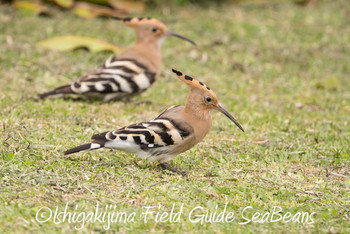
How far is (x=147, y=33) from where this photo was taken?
6531 mm

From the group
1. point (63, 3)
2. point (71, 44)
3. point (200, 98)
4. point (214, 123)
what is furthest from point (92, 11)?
point (200, 98)

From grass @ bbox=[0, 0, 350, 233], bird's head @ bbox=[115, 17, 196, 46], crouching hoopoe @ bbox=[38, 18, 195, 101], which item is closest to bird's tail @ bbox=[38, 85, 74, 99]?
crouching hoopoe @ bbox=[38, 18, 195, 101]

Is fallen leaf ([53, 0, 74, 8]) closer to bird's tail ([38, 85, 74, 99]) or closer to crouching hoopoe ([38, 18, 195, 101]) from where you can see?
crouching hoopoe ([38, 18, 195, 101])

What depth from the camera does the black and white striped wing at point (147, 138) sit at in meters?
4.03

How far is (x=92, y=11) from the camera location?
9109 mm

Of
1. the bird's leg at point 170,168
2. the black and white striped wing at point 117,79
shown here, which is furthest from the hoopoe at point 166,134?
the black and white striped wing at point 117,79

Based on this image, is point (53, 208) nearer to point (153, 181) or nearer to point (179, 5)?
point (153, 181)

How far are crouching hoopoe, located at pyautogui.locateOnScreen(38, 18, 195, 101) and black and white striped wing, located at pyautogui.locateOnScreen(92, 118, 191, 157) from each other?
1.93 metres

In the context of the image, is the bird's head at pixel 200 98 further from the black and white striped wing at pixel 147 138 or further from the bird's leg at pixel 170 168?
the bird's leg at pixel 170 168

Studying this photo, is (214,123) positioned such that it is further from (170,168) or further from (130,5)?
(130,5)

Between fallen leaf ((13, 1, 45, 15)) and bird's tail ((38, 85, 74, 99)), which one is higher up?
fallen leaf ((13, 1, 45, 15))

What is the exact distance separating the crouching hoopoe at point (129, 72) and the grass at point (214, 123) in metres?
0.16

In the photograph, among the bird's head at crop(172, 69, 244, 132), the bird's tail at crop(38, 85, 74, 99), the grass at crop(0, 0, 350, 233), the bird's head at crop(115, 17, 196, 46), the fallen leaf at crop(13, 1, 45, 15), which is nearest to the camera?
the grass at crop(0, 0, 350, 233)

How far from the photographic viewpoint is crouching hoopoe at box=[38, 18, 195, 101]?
5965 millimetres
